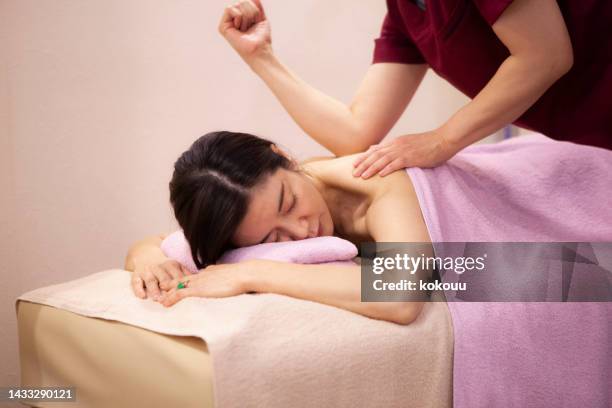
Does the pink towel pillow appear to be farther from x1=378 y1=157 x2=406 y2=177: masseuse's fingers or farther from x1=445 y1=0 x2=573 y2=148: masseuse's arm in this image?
x1=445 y1=0 x2=573 y2=148: masseuse's arm

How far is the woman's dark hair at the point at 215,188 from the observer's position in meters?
1.05

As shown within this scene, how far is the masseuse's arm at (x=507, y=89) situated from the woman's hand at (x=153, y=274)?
415mm

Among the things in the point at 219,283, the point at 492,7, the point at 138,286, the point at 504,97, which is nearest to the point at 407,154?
the point at 504,97

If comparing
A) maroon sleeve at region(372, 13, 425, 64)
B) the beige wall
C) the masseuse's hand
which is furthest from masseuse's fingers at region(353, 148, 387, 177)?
the beige wall

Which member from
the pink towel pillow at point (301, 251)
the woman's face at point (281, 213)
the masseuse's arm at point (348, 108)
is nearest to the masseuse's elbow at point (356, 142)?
the masseuse's arm at point (348, 108)

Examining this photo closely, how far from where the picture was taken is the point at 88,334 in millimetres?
937

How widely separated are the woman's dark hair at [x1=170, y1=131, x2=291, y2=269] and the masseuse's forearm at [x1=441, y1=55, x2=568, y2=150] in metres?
0.38

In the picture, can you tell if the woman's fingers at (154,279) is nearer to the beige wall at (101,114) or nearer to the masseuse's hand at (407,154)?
the masseuse's hand at (407,154)

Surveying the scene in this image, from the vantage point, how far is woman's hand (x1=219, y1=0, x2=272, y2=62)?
4.51 feet

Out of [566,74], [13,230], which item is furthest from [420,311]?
[13,230]

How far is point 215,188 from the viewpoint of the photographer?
1.05 metres

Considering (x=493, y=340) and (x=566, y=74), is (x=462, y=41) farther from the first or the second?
(x=493, y=340)

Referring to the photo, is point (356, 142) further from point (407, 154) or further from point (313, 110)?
point (407, 154)

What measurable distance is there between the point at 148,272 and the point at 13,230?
68cm
